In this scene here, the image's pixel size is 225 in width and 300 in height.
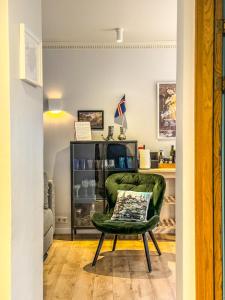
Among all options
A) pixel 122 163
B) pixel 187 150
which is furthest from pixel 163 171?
pixel 187 150

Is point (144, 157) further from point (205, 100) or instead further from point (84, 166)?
point (205, 100)

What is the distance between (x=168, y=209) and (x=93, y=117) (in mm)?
1663

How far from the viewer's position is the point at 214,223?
6.88 feet

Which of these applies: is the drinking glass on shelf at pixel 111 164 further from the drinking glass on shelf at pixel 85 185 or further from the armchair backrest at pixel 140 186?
the armchair backrest at pixel 140 186

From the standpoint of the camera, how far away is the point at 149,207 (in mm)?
4531

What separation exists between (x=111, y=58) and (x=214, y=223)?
398 cm

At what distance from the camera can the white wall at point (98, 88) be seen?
18.6ft

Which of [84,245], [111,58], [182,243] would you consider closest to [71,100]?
[111,58]

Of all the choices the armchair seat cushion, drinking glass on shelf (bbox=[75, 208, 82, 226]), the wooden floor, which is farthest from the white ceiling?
the wooden floor

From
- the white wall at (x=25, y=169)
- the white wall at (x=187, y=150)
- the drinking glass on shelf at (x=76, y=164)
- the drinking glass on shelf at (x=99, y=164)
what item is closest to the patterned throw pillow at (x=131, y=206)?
the drinking glass on shelf at (x=99, y=164)

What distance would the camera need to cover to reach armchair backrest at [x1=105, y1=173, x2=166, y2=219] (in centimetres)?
451

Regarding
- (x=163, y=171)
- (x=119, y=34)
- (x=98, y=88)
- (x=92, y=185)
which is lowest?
(x=92, y=185)

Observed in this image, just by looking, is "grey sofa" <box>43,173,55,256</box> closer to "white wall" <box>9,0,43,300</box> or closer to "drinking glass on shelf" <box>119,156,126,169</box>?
"drinking glass on shelf" <box>119,156,126,169</box>

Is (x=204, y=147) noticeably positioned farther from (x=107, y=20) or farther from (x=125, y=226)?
(x=107, y=20)
